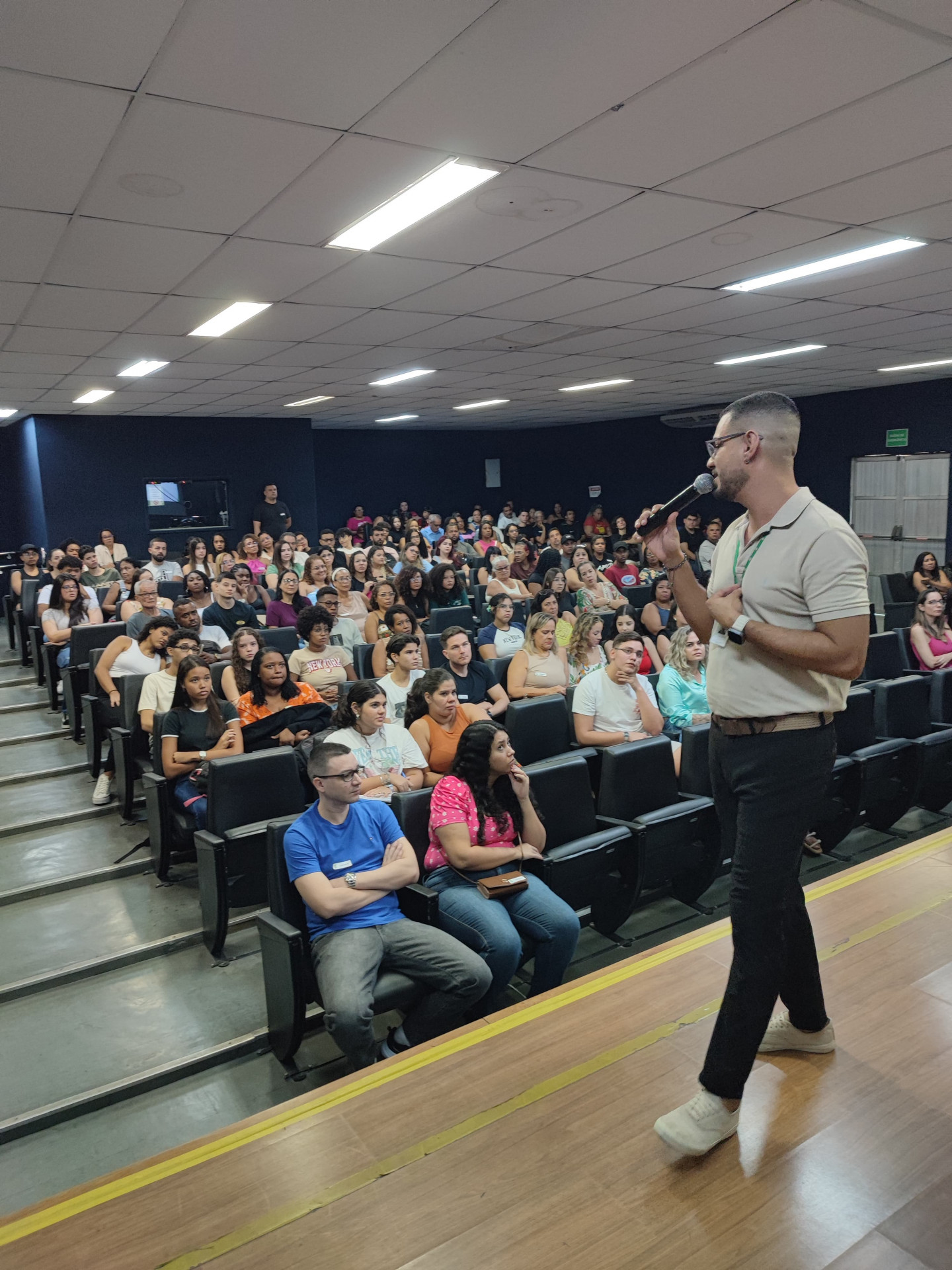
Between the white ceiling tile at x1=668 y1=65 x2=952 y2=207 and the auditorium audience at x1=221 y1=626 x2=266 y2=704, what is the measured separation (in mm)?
2990

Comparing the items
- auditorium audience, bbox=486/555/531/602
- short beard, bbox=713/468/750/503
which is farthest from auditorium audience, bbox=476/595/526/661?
short beard, bbox=713/468/750/503

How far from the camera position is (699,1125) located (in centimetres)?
158

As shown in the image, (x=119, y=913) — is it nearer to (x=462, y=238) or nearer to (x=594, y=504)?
(x=462, y=238)

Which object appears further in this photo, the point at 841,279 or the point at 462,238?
the point at 841,279

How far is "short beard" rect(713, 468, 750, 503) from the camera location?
1.62 metres

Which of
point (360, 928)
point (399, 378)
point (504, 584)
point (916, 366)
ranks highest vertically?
point (399, 378)

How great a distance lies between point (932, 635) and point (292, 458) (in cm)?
877

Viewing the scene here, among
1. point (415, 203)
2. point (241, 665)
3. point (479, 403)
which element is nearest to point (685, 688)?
point (241, 665)

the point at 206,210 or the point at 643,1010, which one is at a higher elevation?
the point at 206,210

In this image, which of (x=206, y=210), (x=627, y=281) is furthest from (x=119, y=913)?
(x=627, y=281)

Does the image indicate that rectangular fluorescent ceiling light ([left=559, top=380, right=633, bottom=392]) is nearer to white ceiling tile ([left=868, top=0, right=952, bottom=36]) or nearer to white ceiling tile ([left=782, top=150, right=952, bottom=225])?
white ceiling tile ([left=782, top=150, right=952, bottom=225])

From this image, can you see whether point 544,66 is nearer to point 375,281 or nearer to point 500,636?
point 375,281

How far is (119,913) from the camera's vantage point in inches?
150

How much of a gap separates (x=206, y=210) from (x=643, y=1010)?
3.13 metres
